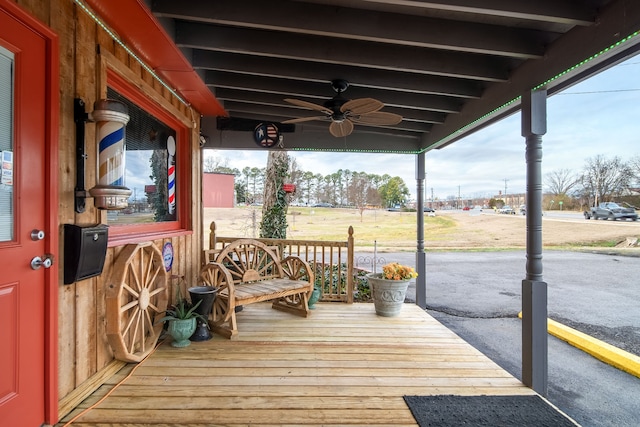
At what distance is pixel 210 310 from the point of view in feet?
10.1

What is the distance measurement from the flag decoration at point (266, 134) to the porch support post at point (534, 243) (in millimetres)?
2969

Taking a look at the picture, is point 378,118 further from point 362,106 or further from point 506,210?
point 506,210

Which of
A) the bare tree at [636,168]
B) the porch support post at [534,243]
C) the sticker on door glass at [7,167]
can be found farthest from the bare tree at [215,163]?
the bare tree at [636,168]

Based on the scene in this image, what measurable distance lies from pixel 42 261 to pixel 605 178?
902 cm

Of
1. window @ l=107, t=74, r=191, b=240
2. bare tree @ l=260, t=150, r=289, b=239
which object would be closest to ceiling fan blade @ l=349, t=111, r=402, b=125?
window @ l=107, t=74, r=191, b=240

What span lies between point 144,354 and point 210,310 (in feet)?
2.34

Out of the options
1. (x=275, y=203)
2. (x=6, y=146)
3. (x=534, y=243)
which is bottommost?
(x=534, y=243)

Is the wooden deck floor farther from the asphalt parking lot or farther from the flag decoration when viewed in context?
the flag decoration

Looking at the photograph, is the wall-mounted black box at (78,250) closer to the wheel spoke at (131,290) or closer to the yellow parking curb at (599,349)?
the wheel spoke at (131,290)

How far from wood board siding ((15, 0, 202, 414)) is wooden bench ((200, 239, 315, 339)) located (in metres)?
0.99

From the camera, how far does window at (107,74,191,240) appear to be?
2.55 metres

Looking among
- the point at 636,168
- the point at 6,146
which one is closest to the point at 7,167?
the point at 6,146

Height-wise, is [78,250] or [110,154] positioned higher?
[110,154]

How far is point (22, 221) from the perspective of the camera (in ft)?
4.82
